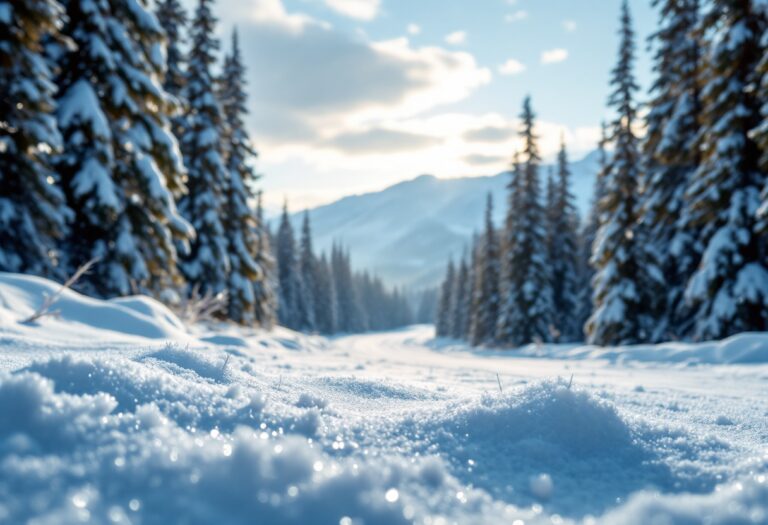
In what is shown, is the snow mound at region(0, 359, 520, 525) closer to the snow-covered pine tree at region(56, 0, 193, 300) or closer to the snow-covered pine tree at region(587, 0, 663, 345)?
the snow-covered pine tree at region(56, 0, 193, 300)

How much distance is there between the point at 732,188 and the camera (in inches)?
491

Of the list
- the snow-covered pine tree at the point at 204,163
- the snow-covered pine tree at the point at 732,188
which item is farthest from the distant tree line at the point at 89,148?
the snow-covered pine tree at the point at 732,188

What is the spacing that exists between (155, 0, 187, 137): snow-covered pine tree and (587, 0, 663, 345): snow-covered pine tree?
16824 millimetres

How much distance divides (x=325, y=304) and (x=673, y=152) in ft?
153

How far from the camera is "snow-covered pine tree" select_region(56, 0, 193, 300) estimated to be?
9.79 m

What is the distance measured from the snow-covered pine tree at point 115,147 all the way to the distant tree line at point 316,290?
98.2ft

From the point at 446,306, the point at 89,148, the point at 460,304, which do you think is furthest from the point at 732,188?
the point at 446,306

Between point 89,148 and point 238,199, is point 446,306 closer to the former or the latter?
point 238,199

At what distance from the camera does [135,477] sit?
97 centimetres

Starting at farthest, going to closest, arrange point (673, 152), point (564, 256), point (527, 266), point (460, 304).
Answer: point (460, 304)
point (564, 256)
point (527, 266)
point (673, 152)

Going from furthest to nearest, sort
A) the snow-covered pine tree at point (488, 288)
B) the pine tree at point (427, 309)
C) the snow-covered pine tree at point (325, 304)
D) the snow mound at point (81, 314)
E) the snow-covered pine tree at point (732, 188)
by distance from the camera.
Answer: the pine tree at point (427, 309)
the snow-covered pine tree at point (325, 304)
the snow-covered pine tree at point (488, 288)
the snow-covered pine tree at point (732, 188)
the snow mound at point (81, 314)

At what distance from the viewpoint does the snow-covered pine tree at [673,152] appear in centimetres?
1581

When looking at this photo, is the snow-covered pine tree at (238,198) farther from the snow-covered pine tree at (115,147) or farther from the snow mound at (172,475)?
the snow mound at (172,475)

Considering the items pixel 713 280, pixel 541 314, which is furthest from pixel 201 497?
pixel 541 314
